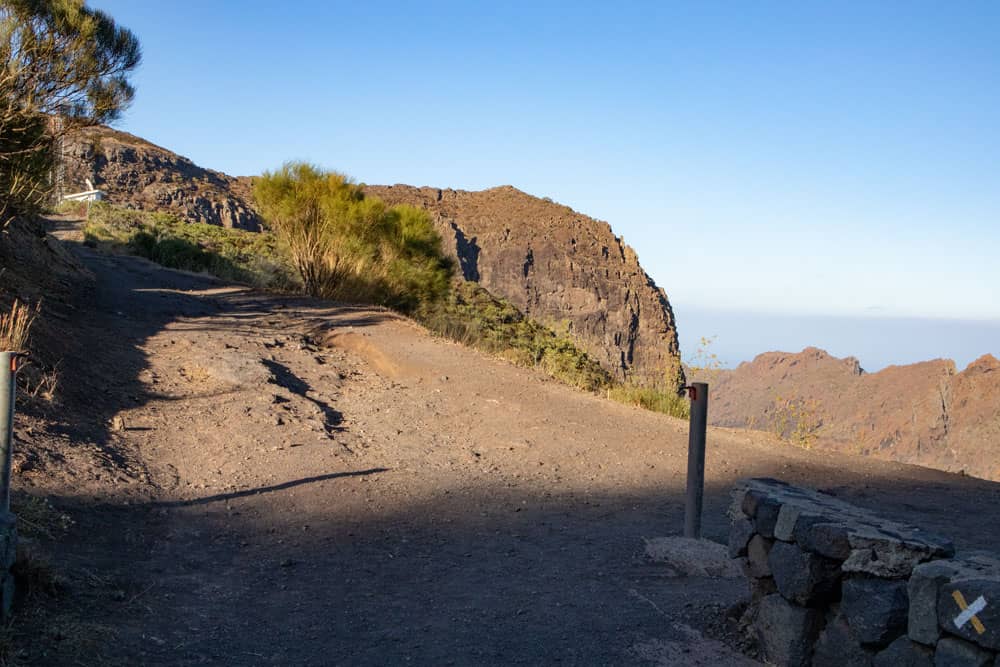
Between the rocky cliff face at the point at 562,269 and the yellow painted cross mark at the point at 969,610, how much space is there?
4749 cm

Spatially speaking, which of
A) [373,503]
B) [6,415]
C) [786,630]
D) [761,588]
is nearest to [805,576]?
[786,630]

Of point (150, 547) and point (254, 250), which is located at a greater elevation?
point (254, 250)

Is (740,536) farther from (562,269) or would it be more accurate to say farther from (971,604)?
(562,269)

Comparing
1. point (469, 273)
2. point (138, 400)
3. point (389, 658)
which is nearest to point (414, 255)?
point (138, 400)

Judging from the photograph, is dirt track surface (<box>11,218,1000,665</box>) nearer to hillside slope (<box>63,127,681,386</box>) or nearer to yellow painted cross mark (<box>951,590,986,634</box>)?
yellow painted cross mark (<box>951,590,986,634</box>)

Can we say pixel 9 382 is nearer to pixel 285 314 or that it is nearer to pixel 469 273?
pixel 285 314

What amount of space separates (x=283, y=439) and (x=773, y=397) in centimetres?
767

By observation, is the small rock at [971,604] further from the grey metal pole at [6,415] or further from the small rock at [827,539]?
the grey metal pole at [6,415]

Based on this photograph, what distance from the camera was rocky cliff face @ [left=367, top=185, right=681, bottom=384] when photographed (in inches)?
2228

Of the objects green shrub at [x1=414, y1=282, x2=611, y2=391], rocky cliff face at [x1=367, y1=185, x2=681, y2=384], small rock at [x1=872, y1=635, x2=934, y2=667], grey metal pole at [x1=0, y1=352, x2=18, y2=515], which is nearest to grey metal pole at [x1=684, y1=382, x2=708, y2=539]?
small rock at [x1=872, y1=635, x2=934, y2=667]

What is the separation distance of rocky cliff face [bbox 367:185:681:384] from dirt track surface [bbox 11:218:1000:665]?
40.0 meters

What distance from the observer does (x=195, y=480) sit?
7.23 meters

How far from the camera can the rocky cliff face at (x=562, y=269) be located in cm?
5659

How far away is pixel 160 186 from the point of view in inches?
2175
